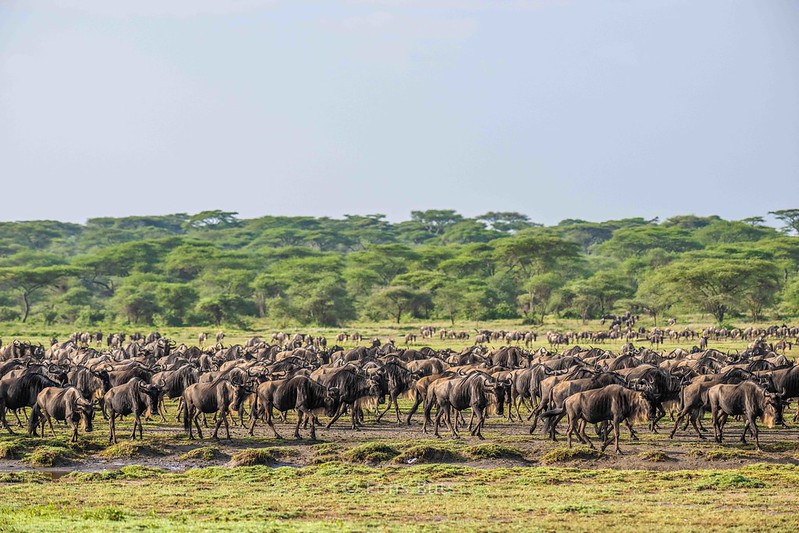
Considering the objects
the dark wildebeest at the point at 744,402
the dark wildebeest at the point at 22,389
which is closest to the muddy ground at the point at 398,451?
the dark wildebeest at the point at 744,402

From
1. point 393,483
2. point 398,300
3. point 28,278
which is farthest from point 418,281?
point 393,483

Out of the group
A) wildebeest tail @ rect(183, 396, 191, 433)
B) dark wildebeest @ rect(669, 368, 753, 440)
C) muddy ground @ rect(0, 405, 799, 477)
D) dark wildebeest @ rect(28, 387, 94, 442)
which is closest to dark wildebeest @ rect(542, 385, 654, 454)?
muddy ground @ rect(0, 405, 799, 477)

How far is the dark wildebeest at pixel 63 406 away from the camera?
17.2 meters

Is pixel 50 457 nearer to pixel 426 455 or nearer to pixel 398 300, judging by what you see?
pixel 426 455

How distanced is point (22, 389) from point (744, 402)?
41.2ft

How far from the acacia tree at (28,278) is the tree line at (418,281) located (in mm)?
97

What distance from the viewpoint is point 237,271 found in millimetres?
75812

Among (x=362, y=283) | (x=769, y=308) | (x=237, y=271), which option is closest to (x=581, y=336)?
(x=769, y=308)

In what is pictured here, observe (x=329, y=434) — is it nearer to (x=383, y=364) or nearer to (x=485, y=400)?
(x=485, y=400)

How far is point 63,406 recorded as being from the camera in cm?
1741

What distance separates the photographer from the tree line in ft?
206

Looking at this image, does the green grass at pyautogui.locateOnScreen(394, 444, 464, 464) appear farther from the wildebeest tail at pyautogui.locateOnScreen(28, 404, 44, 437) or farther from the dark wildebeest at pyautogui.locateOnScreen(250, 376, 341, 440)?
the wildebeest tail at pyautogui.locateOnScreen(28, 404, 44, 437)

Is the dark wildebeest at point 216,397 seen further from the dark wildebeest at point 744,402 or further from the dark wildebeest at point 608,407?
the dark wildebeest at point 744,402

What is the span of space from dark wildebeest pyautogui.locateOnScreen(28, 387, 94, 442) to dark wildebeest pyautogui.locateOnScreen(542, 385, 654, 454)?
315 inches
